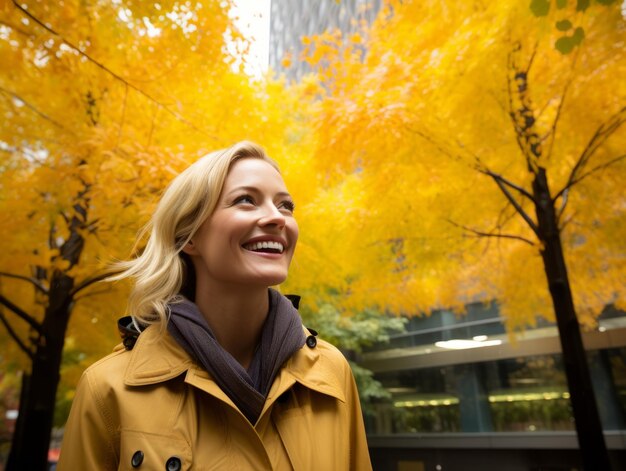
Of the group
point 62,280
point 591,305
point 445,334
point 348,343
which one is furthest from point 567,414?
point 62,280

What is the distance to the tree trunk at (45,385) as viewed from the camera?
5.82m

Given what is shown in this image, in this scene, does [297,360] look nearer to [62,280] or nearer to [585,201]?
[62,280]

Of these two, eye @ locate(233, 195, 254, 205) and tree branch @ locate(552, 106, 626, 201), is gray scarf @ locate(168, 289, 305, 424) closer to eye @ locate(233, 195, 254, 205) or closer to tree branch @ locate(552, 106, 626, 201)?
eye @ locate(233, 195, 254, 205)

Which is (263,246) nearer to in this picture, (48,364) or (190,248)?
(190,248)

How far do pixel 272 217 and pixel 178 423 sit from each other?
770 mm

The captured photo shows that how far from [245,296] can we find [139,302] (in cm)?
41

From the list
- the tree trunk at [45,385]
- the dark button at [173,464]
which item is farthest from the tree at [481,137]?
the dark button at [173,464]

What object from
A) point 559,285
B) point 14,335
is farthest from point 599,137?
point 14,335

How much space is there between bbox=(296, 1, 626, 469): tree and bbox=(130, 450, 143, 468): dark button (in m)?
4.90

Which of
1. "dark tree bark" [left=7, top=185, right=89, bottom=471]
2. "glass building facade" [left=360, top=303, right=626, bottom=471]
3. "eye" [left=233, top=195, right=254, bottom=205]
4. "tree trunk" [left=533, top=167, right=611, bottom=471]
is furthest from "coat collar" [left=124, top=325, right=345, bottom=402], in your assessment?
"glass building facade" [left=360, top=303, right=626, bottom=471]

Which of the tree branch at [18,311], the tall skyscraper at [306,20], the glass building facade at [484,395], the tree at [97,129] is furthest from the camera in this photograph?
the tall skyscraper at [306,20]

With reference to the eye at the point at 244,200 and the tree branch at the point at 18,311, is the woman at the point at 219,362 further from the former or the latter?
the tree branch at the point at 18,311

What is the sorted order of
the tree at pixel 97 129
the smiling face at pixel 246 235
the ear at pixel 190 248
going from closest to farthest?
the smiling face at pixel 246 235, the ear at pixel 190 248, the tree at pixel 97 129

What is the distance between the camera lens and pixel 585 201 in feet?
21.0
